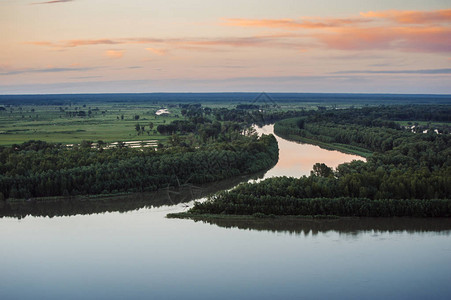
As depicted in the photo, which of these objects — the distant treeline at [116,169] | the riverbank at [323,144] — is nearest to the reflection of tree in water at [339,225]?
the distant treeline at [116,169]

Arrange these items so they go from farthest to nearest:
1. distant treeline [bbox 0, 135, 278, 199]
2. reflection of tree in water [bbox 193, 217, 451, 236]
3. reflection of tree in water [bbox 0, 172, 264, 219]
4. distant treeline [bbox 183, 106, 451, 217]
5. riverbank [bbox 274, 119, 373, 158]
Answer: riverbank [bbox 274, 119, 373, 158] → distant treeline [bbox 0, 135, 278, 199] → reflection of tree in water [bbox 0, 172, 264, 219] → distant treeline [bbox 183, 106, 451, 217] → reflection of tree in water [bbox 193, 217, 451, 236]

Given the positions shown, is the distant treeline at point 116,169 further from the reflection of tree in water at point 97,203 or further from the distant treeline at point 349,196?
the distant treeline at point 349,196

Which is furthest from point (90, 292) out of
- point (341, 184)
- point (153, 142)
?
point (153, 142)

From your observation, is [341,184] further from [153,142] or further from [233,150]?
[153,142]

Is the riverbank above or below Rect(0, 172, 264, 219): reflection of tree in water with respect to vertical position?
above

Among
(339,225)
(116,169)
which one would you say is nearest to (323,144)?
(116,169)

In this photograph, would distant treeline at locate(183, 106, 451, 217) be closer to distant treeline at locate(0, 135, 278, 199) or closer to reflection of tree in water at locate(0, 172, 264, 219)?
reflection of tree in water at locate(0, 172, 264, 219)

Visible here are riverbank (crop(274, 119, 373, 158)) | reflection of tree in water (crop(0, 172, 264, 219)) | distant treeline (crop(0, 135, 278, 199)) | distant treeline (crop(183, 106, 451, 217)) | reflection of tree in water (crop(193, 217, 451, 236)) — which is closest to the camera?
reflection of tree in water (crop(193, 217, 451, 236))

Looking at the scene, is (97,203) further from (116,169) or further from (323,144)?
(323,144)

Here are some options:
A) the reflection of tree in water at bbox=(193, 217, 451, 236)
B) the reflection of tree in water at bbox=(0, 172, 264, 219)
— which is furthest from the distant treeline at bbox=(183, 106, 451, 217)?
the reflection of tree in water at bbox=(0, 172, 264, 219)
